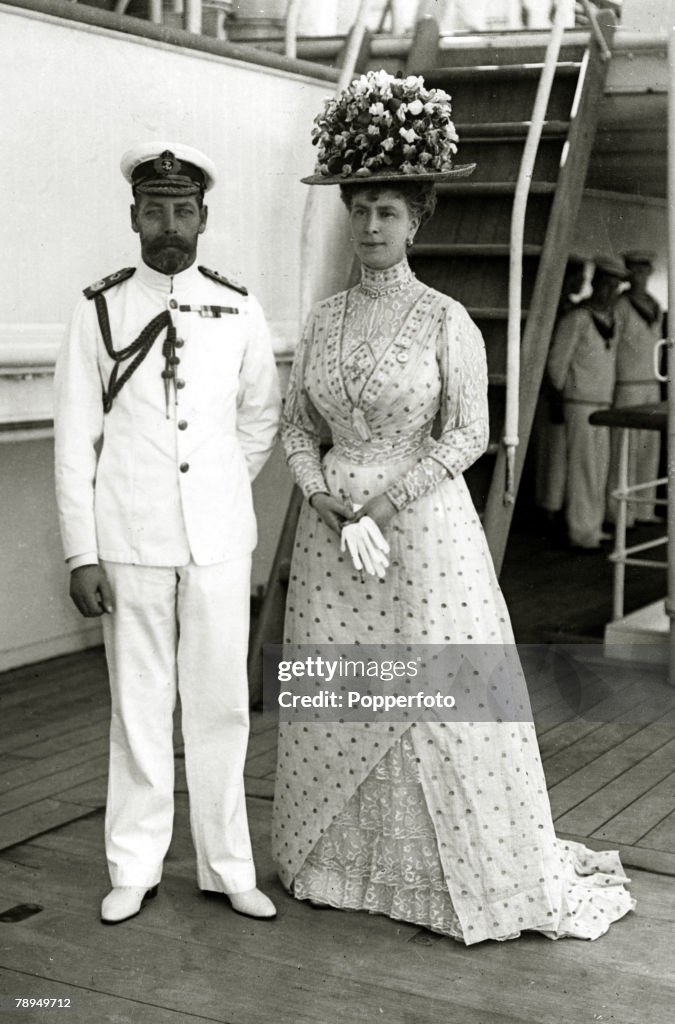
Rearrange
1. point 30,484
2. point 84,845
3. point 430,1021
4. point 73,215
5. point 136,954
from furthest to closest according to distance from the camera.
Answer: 1. point 30,484
2. point 73,215
3. point 84,845
4. point 136,954
5. point 430,1021

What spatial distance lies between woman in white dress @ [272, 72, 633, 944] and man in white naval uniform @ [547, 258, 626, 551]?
5637 mm

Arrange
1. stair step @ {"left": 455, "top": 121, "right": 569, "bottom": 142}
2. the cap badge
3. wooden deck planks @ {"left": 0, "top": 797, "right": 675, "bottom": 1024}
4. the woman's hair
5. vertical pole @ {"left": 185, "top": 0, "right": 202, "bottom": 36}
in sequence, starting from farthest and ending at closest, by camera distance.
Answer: stair step @ {"left": 455, "top": 121, "right": 569, "bottom": 142}, vertical pole @ {"left": 185, "top": 0, "right": 202, "bottom": 36}, the woman's hair, the cap badge, wooden deck planks @ {"left": 0, "top": 797, "right": 675, "bottom": 1024}

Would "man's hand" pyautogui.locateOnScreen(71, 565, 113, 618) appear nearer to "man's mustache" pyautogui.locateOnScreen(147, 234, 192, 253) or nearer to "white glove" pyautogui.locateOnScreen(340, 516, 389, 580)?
"white glove" pyautogui.locateOnScreen(340, 516, 389, 580)

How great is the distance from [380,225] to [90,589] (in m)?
1.04

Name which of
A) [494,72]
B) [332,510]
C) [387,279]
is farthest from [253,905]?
[494,72]

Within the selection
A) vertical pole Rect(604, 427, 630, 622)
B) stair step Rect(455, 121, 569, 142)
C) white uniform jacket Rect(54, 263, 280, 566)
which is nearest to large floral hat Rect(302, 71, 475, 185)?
white uniform jacket Rect(54, 263, 280, 566)

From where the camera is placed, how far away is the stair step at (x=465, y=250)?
5008 millimetres

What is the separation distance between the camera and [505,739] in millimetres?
3227

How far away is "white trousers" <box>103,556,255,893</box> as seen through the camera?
3.12m

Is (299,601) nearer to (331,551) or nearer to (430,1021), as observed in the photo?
(331,551)

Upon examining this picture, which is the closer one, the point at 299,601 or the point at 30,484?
the point at 299,601

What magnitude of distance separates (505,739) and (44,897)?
47.5 inches

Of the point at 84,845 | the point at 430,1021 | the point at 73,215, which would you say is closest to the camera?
the point at 430,1021

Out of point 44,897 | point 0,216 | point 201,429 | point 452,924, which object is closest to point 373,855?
point 452,924
